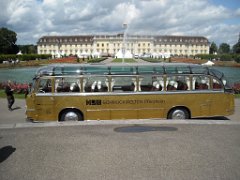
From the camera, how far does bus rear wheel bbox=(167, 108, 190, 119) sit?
1124 cm

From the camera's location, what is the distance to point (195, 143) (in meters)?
7.85

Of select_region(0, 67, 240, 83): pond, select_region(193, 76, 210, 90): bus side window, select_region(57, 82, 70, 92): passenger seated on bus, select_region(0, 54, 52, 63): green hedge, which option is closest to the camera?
select_region(57, 82, 70, 92): passenger seated on bus

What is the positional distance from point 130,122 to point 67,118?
233 cm

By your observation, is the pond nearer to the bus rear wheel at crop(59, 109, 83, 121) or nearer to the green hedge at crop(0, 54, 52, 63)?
the bus rear wheel at crop(59, 109, 83, 121)

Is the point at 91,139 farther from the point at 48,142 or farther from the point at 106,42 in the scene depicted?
the point at 106,42

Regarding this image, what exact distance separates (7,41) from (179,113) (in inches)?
3919

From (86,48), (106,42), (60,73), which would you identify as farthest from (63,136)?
(86,48)

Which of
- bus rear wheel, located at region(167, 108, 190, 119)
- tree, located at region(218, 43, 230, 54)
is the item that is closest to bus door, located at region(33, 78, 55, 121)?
bus rear wheel, located at region(167, 108, 190, 119)

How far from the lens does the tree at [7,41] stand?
100325mm

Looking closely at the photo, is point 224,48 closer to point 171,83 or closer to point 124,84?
point 171,83

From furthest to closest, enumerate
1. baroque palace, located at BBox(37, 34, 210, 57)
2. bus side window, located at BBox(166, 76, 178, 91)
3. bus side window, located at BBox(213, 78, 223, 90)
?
baroque palace, located at BBox(37, 34, 210, 57), bus side window, located at BBox(213, 78, 223, 90), bus side window, located at BBox(166, 76, 178, 91)

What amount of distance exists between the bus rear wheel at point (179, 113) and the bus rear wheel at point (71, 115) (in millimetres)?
3095

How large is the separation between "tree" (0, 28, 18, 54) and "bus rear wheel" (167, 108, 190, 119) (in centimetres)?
9751

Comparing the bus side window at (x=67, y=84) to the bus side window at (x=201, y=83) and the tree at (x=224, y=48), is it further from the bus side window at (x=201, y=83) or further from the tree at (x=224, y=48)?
the tree at (x=224, y=48)
